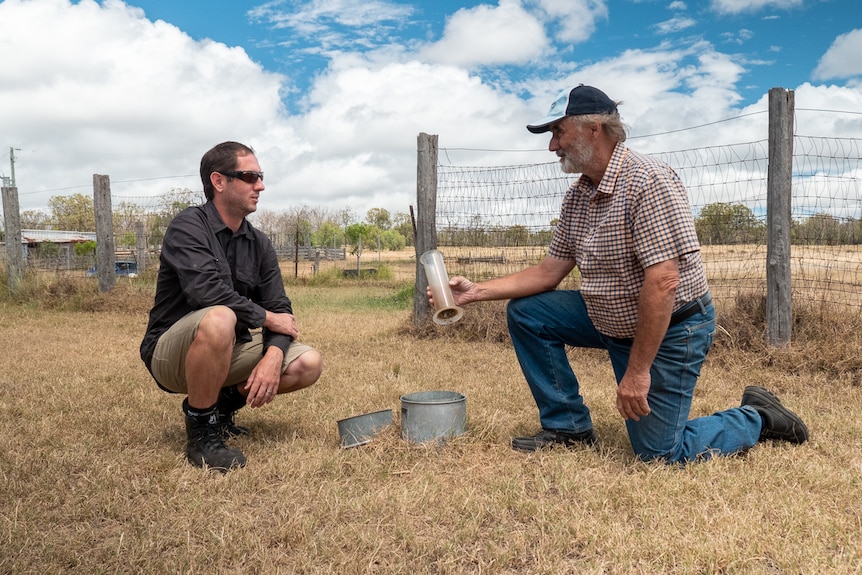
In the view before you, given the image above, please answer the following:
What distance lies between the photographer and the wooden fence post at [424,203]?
8172mm

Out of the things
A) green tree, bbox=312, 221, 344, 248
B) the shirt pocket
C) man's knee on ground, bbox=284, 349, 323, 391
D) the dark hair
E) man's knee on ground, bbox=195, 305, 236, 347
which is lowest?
man's knee on ground, bbox=284, 349, 323, 391

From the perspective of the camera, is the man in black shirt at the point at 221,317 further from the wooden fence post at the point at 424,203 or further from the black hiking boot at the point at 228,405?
the wooden fence post at the point at 424,203

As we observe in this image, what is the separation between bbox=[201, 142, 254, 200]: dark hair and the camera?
3.64 metres

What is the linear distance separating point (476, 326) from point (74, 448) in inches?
177

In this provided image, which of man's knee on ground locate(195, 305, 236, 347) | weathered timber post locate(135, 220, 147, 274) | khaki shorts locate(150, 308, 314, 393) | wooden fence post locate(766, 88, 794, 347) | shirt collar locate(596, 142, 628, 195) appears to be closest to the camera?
shirt collar locate(596, 142, 628, 195)

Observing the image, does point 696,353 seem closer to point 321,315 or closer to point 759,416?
point 759,416

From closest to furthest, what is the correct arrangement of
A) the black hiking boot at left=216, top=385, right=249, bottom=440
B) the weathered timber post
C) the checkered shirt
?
the checkered shirt
the black hiking boot at left=216, top=385, right=249, bottom=440
the weathered timber post

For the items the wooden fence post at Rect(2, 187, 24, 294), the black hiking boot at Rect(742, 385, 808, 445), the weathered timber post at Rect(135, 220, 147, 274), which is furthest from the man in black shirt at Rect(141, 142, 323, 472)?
the weathered timber post at Rect(135, 220, 147, 274)

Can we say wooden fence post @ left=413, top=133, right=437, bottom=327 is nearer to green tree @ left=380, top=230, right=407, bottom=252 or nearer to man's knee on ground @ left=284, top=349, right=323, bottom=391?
man's knee on ground @ left=284, top=349, right=323, bottom=391

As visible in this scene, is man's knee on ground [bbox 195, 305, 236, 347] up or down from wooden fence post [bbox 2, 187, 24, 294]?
down

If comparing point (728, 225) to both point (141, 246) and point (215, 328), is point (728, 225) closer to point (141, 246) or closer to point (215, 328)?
point (215, 328)

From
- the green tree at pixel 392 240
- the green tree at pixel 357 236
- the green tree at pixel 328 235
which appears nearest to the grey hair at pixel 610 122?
the green tree at pixel 357 236

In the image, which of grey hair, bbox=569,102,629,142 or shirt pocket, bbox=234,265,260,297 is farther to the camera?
shirt pocket, bbox=234,265,260,297

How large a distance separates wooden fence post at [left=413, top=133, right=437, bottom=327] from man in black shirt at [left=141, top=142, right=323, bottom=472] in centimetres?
427
